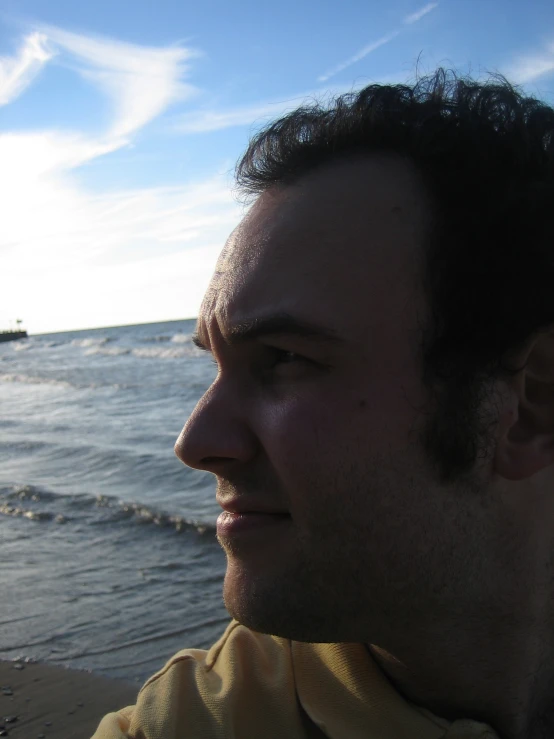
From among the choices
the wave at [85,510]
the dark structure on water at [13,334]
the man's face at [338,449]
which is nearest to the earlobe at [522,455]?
the man's face at [338,449]

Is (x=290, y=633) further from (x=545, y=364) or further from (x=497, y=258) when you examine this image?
(x=497, y=258)

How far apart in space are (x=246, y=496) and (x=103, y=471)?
8.76 m

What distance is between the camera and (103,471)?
9.98 m

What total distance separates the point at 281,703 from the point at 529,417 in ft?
3.23

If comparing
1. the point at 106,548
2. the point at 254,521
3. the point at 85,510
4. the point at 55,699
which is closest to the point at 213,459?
the point at 254,521

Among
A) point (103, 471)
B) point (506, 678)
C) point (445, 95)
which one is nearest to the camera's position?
point (506, 678)

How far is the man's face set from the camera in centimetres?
163

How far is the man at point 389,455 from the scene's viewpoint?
5.36 feet

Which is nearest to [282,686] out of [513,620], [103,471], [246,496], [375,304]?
[246,496]

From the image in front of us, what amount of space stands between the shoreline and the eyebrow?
306cm

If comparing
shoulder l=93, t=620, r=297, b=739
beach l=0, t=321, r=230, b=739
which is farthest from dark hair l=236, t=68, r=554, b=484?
beach l=0, t=321, r=230, b=739

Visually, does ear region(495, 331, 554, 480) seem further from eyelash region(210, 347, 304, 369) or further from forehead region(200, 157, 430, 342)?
eyelash region(210, 347, 304, 369)

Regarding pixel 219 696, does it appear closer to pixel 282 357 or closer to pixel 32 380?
pixel 282 357

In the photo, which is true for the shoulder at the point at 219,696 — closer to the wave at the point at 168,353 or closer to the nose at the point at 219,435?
the nose at the point at 219,435
